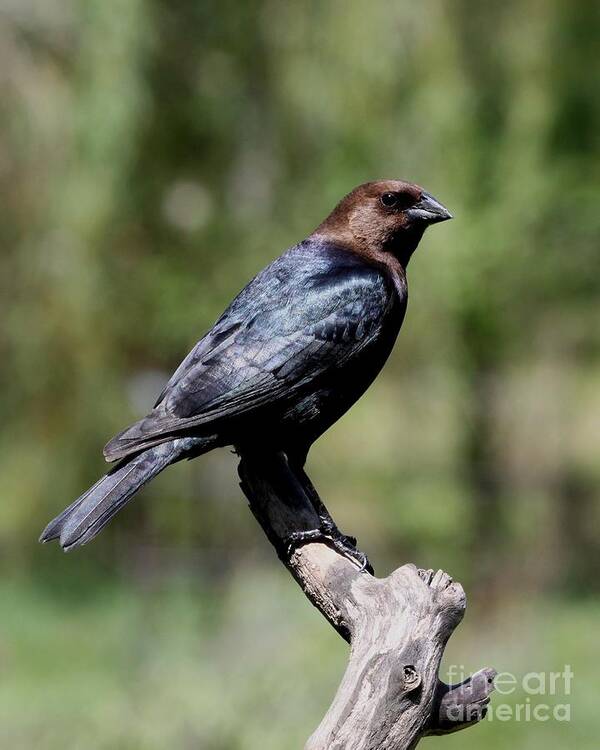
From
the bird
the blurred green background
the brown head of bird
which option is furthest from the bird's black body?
the blurred green background

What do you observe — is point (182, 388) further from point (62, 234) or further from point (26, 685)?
point (26, 685)

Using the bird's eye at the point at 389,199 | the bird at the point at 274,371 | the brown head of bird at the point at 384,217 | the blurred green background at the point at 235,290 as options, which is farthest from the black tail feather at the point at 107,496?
the blurred green background at the point at 235,290

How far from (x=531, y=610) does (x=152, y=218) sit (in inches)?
127

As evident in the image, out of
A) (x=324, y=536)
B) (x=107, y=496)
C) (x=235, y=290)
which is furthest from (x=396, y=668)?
(x=235, y=290)

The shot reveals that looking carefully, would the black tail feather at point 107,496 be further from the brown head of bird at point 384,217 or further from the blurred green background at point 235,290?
the blurred green background at point 235,290

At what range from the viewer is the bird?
296cm

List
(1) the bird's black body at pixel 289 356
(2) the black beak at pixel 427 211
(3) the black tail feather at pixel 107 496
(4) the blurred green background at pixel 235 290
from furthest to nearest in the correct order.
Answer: (4) the blurred green background at pixel 235 290 < (2) the black beak at pixel 427 211 < (1) the bird's black body at pixel 289 356 < (3) the black tail feather at pixel 107 496

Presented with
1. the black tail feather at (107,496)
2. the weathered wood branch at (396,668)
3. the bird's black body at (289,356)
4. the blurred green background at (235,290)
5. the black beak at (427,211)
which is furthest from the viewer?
the blurred green background at (235,290)

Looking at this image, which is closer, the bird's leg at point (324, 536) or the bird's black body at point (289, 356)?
the bird's leg at point (324, 536)

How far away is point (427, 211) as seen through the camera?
3.73 metres

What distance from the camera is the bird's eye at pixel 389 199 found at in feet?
12.3

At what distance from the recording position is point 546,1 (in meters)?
6.57

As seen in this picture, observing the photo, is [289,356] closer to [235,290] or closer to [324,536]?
[324,536]

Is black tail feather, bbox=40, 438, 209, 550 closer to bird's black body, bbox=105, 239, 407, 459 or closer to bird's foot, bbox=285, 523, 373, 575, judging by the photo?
bird's black body, bbox=105, 239, 407, 459
